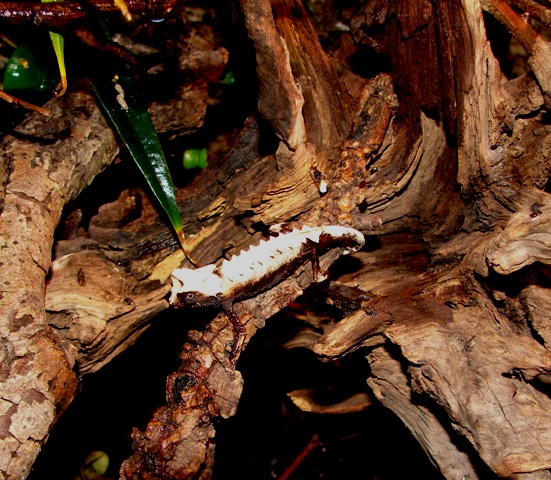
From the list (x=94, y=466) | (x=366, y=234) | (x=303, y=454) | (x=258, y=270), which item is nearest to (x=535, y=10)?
(x=366, y=234)

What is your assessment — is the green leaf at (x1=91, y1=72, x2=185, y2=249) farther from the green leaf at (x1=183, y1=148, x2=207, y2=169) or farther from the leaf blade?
the green leaf at (x1=183, y1=148, x2=207, y2=169)

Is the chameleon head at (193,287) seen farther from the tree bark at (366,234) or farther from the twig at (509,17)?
the twig at (509,17)

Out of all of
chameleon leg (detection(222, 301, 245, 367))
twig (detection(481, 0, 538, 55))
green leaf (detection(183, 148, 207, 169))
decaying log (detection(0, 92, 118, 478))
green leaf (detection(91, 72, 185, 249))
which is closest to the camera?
decaying log (detection(0, 92, 118, 478))

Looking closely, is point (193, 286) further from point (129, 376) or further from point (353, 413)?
point (353, 413)

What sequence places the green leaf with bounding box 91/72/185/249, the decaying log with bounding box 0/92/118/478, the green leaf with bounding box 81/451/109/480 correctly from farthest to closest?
the green leaf with bounding box 81/451/109/480 < the green leaf with bounding box 91/72/185/249 < the decaying log with bounding box 0/92/118/478

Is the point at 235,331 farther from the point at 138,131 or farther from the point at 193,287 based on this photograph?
the point at 138,131

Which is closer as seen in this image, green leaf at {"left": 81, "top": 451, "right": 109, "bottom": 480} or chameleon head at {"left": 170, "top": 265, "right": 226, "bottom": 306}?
chameleon head at {"left": 170, "top": 265, "right": 226, "bottom": 306}

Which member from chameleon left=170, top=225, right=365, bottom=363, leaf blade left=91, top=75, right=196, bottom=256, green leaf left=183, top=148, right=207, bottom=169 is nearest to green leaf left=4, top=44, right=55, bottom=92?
leaf blade left=91, top=75, right=196, bottom=256

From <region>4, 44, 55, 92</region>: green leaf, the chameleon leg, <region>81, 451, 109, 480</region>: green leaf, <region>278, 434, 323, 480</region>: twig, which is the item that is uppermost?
<region>4, 44, 55, 92</region>: green leaf

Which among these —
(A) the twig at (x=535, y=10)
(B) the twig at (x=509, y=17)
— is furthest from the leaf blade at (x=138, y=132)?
(A) the twig at (x=535, y=10)
